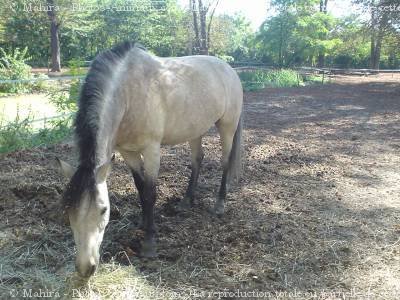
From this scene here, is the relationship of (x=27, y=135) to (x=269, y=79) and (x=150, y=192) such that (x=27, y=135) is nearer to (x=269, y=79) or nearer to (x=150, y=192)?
(x=150, y=192)

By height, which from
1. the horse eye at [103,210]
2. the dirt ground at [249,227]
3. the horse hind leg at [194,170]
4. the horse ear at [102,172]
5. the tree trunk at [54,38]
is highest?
the tree trunk at [54,38]

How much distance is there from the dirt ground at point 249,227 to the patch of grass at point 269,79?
11.4 metres

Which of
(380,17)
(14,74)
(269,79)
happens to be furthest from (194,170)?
(380,17)

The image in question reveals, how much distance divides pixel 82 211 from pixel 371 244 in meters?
2.51

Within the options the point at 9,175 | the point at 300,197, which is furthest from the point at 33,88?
the point at 300,197

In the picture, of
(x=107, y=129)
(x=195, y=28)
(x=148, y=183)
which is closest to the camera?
(x=107, y=129)

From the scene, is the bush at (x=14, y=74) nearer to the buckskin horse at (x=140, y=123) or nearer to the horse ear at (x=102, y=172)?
the buckskin horse at (x=140, y=123)

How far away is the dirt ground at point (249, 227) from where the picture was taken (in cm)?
277

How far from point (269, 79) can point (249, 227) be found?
1607 centimetres

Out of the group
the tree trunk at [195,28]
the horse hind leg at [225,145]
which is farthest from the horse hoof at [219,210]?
the tree trunk at [195,28]

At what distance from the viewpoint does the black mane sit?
2256mm

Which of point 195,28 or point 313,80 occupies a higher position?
point 195,28

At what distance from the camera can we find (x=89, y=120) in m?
2.50

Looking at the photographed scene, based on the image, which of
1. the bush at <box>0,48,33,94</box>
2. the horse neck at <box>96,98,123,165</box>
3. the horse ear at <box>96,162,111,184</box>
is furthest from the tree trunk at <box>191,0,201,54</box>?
the horse ear at <box>96,162,111,184</box>
